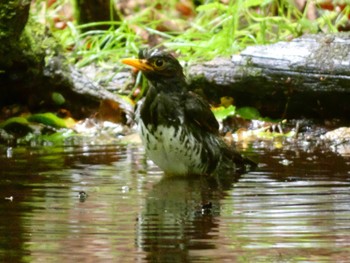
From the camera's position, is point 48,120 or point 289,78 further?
point 48,120

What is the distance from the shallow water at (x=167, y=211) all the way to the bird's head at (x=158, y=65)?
1.95 ft

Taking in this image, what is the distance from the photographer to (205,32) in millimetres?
10258

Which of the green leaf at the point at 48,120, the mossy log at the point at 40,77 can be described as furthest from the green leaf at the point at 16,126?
the mossy log at the point at 40,77

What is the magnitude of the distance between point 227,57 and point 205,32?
1.44 m

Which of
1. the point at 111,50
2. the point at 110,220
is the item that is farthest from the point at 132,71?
the point at 110,220

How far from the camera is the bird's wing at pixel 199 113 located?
19.9ft

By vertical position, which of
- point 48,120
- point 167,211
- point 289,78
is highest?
point 289,78

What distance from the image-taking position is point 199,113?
6.07m

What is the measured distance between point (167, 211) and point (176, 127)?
1419 millimetres

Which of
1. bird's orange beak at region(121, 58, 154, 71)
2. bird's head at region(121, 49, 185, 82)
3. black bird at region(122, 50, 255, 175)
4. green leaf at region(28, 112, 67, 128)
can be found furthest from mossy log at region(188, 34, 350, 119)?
bird's orange beak at region(121, 58, 154, 71)

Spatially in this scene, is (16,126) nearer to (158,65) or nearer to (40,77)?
(40,77)

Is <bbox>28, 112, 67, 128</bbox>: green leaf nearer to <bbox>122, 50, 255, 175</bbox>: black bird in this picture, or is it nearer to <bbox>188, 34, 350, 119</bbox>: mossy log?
<bbox>188, 34, 350, 119</bbox>: mossy log

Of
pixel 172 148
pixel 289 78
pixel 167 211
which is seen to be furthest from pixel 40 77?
pixel 167 211

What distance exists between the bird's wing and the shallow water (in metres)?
0.35
